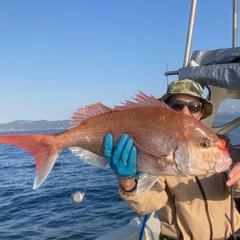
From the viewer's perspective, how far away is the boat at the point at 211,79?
3547 mm

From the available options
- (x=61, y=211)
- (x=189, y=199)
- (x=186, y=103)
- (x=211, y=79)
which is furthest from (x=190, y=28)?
(x=61, y=211)

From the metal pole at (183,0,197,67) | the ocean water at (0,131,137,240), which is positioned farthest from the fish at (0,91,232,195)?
the ocean water at (0,131,137,240)

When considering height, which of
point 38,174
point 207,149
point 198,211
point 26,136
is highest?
point 26,136

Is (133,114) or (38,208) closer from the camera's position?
(133,114)

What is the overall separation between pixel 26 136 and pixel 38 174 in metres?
0.33

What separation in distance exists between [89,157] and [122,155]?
1.11 feet

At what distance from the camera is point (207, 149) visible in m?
2.27

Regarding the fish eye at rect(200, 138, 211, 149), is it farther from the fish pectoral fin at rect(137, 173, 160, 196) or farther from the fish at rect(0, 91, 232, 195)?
the fish pectoral fin at rect(137, 173, 160, 196)

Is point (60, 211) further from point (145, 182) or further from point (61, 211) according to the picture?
point (145, 182)

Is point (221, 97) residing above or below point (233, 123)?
above

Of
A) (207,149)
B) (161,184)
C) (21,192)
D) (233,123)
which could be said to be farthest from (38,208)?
(207,149)

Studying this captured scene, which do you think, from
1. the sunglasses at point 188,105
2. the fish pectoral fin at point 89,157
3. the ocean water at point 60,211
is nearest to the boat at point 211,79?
the sunglasses at point 188,105

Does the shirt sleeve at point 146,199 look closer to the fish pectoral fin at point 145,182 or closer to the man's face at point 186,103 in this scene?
the fish pectoral fin at point 145,182

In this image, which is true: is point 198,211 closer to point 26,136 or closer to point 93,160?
point 93,160
